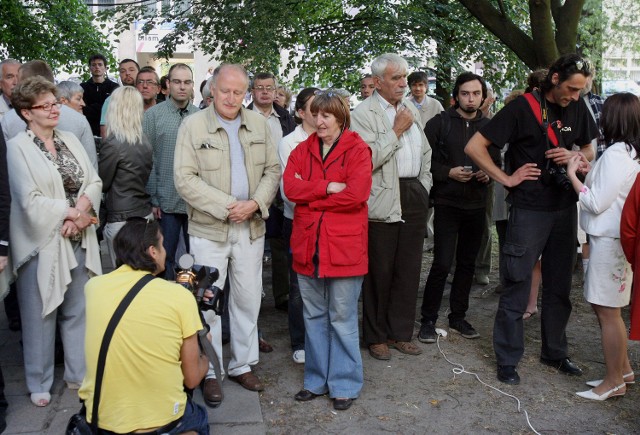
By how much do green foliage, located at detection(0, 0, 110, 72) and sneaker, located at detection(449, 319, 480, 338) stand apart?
9.74m

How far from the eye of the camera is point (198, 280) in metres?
3.71

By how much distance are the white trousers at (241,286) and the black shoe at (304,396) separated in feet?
1.40

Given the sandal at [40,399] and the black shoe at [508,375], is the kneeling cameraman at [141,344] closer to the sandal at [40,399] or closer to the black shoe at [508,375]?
the sandal at [40,399]

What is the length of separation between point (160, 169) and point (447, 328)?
8.84ft

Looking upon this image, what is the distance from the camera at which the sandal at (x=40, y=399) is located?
179 inches

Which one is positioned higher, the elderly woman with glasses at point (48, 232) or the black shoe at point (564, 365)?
the elderly woman with glasses at point (48, 232)

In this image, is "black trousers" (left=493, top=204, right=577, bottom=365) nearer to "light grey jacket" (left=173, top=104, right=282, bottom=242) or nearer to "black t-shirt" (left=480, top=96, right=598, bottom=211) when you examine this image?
"black t-shirt" (left=480, top=96, right=598, bottom=211)

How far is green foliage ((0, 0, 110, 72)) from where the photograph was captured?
12727mm

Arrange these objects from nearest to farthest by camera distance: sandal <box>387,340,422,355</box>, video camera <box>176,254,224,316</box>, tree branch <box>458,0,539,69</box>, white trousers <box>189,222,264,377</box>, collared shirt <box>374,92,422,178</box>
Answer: video camera <box>176,254,224,316</box>, white trousers <box>189,222,264,377</box>, collared shirt <box>374,92,422,178</box>, sandal <box>387,340,422,355</box>, tree branch <box>458,0,539,69</box>

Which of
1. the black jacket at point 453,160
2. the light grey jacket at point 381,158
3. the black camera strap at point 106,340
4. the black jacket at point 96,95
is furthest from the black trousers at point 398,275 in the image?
the black jacket at point 96,95

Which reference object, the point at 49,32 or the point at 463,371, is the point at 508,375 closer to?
the point at 463,371

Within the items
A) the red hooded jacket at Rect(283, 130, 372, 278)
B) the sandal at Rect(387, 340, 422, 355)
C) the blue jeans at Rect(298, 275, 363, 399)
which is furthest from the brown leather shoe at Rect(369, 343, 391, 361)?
the red hooded jacket at Rect(283, 130, 372, 278)

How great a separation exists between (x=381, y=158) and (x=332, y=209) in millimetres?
799

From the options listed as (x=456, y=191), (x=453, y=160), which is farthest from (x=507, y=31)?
(x=456, y=191)
